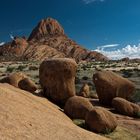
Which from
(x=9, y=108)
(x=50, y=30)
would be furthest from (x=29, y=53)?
(x=9, y=108)

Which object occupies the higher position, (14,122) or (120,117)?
(14,122)

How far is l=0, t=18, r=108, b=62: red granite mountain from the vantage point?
159 m

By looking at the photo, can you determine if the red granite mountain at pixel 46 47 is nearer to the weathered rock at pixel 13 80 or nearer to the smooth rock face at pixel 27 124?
the weathered rock at pixel 13 80

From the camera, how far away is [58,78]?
74.6 feet

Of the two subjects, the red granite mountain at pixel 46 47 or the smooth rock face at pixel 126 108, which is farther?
the red granite mountain at pixel 46 47

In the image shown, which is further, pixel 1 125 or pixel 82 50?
pixel 82 50

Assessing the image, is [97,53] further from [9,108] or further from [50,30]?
[9,108]

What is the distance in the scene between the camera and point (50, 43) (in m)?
168

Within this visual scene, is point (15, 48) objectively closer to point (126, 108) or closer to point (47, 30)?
point (47, 30)

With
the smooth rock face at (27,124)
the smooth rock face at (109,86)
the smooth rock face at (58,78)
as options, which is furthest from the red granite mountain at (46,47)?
the smooth rock face at (27,124)

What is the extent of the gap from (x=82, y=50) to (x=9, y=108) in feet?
549

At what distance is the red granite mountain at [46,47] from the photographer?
159m

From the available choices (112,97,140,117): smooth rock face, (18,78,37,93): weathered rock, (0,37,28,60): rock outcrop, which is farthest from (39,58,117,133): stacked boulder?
(0,37,28,60): rock outcrop

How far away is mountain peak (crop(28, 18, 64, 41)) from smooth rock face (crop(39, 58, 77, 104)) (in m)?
161
